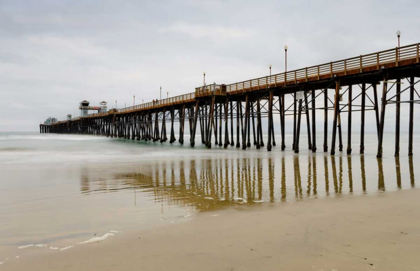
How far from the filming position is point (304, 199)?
8484 mm

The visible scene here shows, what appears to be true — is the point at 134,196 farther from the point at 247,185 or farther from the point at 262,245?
the point at 262,245

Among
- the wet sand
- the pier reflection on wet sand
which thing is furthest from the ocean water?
the wet sand

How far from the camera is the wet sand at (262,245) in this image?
4.32 metres

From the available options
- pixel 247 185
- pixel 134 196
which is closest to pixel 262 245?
pixel 134 196

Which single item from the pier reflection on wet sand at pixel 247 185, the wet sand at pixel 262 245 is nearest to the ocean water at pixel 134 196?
the pier reflection on wet sand at pixel 247 185

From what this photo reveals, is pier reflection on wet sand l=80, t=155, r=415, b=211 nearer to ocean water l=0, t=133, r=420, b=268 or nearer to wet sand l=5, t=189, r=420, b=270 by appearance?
ocean water l=0, t=133, r=420, b=268

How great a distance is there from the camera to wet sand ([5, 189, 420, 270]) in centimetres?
432

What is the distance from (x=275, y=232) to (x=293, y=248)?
31.2 inches

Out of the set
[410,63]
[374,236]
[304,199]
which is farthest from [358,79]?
[374,236]

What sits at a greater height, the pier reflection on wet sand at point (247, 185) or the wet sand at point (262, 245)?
the wet sand at point (262, 245)

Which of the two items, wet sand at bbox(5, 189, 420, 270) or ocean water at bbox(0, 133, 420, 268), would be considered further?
ocean water at bbox(0, 133, 420, 268)

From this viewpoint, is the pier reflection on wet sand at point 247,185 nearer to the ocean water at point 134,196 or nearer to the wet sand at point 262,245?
the ocean water at point 134,196

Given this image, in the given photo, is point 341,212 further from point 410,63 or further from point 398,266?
point 410,63

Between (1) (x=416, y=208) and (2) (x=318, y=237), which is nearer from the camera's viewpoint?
(2) (x=318, y=237)
